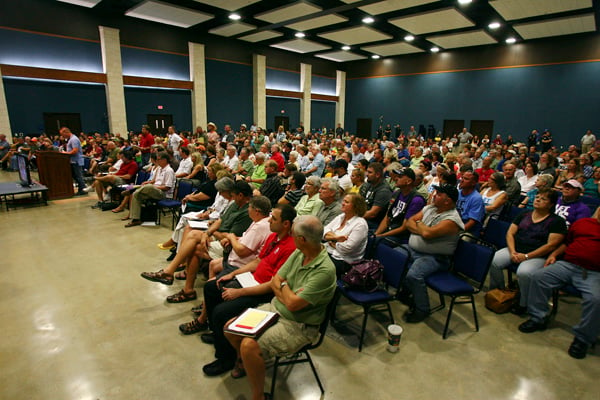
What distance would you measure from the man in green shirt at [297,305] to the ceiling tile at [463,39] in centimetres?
1547

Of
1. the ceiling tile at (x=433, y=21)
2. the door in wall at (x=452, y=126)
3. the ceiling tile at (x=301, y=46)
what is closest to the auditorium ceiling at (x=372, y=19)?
the ceiling tile at (x=433, y=21)

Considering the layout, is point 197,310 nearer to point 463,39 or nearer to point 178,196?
point 178,196

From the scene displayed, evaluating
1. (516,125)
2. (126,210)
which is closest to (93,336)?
(126,210)

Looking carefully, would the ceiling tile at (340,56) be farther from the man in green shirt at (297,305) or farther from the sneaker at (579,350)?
the man in green shirt at (297,305)

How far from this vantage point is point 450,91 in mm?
18250

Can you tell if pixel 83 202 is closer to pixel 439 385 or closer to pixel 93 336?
pixel 93 336

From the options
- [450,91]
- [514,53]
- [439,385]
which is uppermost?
[514,53]

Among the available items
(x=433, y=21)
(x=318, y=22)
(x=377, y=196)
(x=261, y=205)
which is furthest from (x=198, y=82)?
(x=261, y=205)

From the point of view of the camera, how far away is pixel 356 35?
14.6 meters

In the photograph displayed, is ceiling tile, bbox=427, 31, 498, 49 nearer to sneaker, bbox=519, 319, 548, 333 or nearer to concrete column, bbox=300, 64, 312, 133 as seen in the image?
concrete column, bbox=300, 64, 312, 133

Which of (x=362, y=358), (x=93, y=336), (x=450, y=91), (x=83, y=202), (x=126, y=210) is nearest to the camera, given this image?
(x=362, y=358)

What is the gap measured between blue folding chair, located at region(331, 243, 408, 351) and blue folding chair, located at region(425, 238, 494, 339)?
1.12 feet

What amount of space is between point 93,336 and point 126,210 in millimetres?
4282

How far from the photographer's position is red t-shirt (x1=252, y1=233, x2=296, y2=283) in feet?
7.95
